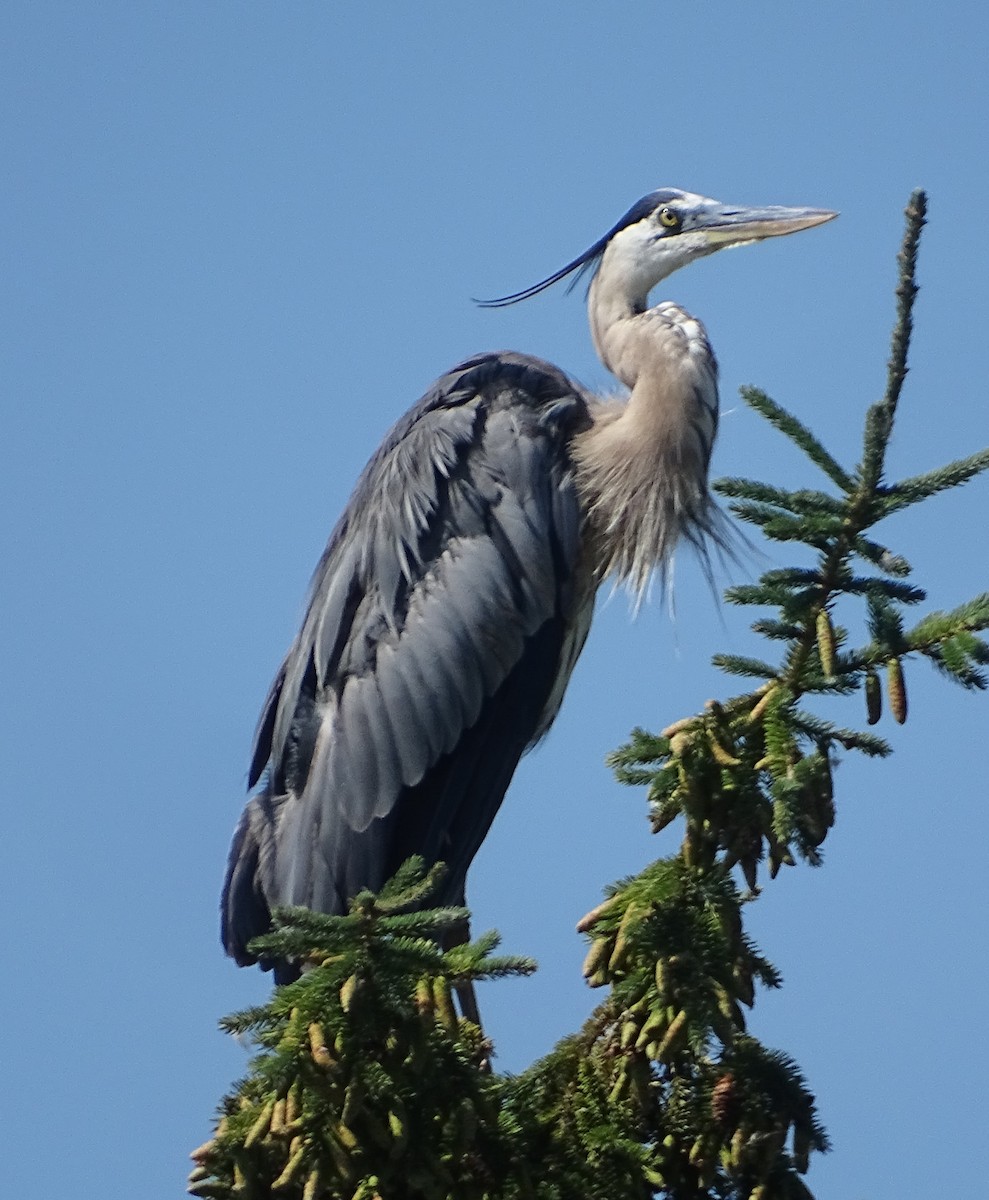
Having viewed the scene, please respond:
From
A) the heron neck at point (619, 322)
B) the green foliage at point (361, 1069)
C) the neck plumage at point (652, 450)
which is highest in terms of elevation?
the heron neck at point (619, 322)

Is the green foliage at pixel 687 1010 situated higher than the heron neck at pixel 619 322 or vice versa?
the heron neck at pixel 619 322

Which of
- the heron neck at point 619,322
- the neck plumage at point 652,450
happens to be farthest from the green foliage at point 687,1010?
the heron neck at point 619,322

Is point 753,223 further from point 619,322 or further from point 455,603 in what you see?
point 455,603

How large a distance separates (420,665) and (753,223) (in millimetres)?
2160

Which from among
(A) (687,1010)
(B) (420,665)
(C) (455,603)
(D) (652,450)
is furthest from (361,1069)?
(D) (652,450)

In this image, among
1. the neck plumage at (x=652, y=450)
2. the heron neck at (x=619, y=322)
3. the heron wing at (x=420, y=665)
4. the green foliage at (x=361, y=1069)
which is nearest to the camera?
the green foliage at (x=361, y=1069)

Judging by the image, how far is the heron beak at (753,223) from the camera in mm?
5996

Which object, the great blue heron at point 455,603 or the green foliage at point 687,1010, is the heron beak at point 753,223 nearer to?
the great blue heron at point 455,603

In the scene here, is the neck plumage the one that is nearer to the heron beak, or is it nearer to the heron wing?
the heron wing

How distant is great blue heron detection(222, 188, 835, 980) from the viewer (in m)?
5.00

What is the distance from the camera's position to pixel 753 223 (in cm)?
608

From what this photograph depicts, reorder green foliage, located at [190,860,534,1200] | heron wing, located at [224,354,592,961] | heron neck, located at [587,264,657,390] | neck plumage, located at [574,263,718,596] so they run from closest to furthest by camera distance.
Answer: green foliage, located at [190,860,534,1200] → heron wing, located at [224,354,592,961] → neck plumage, located at [574,263,718,596] → heron neck, located at [587,264,657,390]

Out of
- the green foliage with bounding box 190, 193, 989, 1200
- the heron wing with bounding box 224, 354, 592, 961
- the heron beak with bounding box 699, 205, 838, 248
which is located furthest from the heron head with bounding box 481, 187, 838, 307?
the green foliage with bounding box 190, 193, 989, 1200

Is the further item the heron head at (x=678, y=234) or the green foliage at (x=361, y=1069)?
the heron head at (x=678, y=234)
